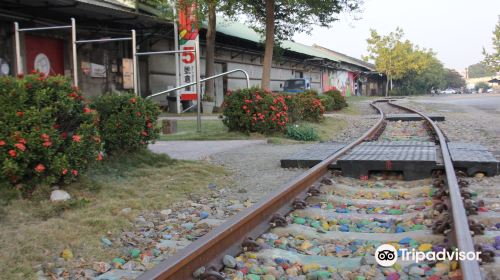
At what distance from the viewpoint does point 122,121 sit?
707cm

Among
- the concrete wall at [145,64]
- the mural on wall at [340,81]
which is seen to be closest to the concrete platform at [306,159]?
the concrete wall at [145,64]

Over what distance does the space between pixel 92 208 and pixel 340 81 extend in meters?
53.7

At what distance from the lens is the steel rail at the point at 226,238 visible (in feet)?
9.58

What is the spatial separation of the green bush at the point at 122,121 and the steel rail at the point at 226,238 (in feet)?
9.19

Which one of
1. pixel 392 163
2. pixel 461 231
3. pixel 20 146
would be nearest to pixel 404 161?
pixel 392 163

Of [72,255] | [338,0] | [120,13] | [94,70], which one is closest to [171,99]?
[94,70]

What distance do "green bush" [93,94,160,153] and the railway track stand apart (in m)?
2.74

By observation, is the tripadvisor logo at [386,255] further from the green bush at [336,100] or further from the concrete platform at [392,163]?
the green bush at [336,100]

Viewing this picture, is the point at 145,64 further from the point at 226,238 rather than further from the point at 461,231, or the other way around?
the point at 461,231

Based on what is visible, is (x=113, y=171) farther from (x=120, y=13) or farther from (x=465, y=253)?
(x=120, y=13)

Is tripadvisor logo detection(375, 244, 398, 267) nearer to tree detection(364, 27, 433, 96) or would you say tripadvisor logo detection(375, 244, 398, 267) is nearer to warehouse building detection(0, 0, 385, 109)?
warehouse building detection(0, 0, 385, 109)

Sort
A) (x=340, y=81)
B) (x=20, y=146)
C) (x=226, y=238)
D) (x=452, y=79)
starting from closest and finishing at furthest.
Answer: (x=226, y=238), (x=20, y=146), (x=340, y=81), (x=452, y=79)

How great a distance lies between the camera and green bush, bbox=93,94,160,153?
7.05 metres

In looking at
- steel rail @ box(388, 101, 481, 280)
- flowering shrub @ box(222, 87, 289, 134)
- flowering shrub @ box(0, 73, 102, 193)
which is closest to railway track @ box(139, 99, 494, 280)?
steel rail @ box(388, 101, 481, 280)
